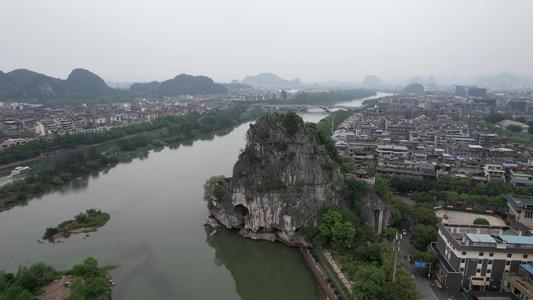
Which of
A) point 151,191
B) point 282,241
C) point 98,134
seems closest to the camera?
point 282,241

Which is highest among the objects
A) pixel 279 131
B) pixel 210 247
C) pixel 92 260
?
pixel 279 131

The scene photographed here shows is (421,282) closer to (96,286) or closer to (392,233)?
(392,233)

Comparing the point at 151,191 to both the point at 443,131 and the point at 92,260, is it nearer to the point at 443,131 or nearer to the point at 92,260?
the point at 92,260

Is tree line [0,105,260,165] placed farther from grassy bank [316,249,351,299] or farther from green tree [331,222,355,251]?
green tree [331,222,355,251]

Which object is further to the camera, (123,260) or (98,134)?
(98,134)

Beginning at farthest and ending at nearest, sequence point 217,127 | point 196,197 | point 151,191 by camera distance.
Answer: point 217,127
point 151,191
point 196,197

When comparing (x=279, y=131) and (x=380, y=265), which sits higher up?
(x=279, y=131)

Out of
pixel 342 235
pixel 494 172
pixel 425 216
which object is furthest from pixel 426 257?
pixel 494 172

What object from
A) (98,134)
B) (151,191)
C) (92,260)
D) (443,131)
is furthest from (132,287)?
(443,131)
